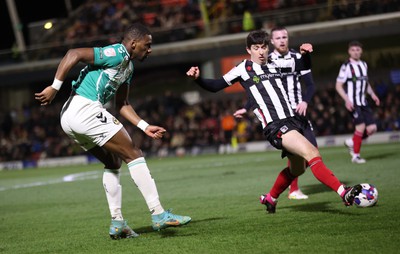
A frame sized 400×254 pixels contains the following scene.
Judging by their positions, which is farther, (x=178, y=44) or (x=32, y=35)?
(x=32, y=35)

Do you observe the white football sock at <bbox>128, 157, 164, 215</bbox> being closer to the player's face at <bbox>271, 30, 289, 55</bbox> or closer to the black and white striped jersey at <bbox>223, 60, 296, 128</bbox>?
the black and white striped jersey at <bbox>223, 60, 296, 128</bbox>

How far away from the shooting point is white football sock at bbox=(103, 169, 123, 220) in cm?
738

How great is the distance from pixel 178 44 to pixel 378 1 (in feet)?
30.3

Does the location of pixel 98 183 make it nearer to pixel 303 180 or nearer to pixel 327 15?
pixel 303 180

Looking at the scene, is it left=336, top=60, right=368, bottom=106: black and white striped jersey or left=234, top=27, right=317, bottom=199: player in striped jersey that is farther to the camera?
left=336, top=60, right=368, bottom=106: black and white striped jersey

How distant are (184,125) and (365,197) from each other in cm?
2193

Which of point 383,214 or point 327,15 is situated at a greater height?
point 327,15

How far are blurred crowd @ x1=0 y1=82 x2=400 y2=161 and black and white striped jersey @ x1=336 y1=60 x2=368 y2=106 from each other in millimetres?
9477

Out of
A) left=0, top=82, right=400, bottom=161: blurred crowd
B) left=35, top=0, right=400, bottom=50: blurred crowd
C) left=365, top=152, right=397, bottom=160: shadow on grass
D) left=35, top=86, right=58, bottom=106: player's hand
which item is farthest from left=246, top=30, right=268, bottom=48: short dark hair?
left=35, top=0, right=400, bottom=50: blurred crowd

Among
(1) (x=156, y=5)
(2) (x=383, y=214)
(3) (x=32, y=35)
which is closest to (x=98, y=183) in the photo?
(2) (x=383, y=214)

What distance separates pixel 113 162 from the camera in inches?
295

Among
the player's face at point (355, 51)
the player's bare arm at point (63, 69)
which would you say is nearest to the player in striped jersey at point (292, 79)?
the player's bare arm at point (63, 69)

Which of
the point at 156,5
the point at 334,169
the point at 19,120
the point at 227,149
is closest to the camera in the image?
the point at 334,169

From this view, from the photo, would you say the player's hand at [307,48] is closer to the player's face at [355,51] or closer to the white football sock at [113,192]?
the white football sock at [113,192]
